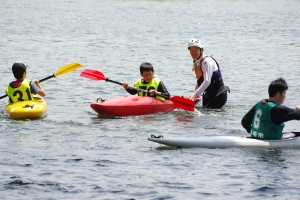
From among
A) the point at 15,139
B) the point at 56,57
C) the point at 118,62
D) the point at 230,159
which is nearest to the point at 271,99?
the point at 230,159

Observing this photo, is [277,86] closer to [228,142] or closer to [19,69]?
[228,142]

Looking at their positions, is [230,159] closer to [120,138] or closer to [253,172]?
[253,172]

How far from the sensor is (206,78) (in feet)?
35.2

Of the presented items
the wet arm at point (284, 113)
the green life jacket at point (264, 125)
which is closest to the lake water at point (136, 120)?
the green life jacket at point (264, 125)

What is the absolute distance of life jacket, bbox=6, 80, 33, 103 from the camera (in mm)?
10172

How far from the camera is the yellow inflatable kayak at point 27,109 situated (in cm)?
993

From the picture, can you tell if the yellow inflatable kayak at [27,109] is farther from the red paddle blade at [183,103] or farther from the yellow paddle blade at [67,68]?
the red paddle blade at [183,103]

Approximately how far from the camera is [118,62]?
18.2m

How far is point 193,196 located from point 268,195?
0.75m

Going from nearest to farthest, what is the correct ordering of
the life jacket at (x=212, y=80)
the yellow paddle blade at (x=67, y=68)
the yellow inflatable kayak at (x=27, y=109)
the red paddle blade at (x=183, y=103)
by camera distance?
the yellow inflatable kayak at (x=27, y=109)
the red paddle blade at (x=183, y=103)
the life jacket at (x=212, y=80)
the yellow paddle blade at (x=67, y=68)

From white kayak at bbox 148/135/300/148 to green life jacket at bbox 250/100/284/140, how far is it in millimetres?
71

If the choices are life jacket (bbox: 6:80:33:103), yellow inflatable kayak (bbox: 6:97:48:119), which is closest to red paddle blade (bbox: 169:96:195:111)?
yellow inflatable kayak (bbox: 6:97:48:119)

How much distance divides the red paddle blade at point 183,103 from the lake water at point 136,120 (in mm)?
165

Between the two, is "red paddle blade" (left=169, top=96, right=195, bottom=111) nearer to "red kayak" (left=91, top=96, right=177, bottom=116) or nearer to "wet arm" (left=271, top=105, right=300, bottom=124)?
"red kayak" (left=91, top=96, right=177, bottom=116)
